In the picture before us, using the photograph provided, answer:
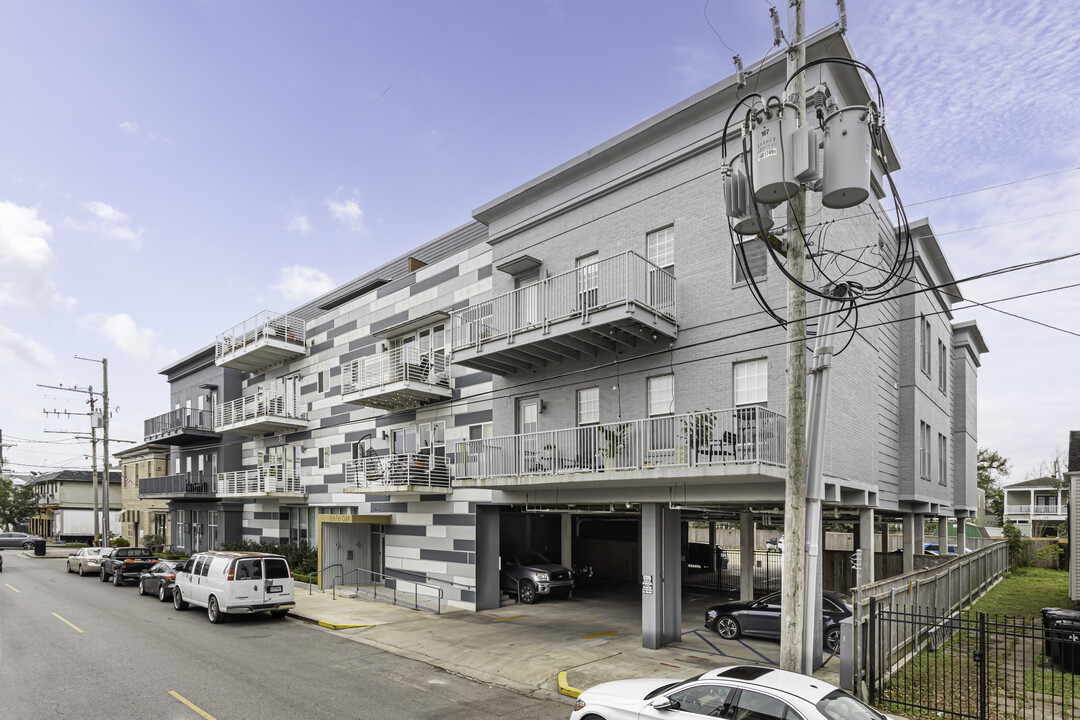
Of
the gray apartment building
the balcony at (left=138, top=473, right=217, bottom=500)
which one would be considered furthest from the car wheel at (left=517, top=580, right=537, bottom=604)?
A: the balcony at (left=138, top=473, right=217, bottom=500)

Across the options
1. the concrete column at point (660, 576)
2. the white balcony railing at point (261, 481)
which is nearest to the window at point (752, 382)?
the concrete column at point (660, 576)

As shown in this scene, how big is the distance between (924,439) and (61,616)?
2783cm

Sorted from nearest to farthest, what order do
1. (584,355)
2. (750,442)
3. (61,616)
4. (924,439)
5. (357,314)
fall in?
(750,442) → (584,355) → (61,616) → (924,439) → (357,314)

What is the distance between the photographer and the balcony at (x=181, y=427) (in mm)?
36844

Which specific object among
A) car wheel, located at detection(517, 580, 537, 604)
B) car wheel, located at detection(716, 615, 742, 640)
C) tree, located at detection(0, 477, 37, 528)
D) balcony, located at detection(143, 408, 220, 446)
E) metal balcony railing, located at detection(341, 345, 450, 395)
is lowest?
tree, located at detection(0, 477, 37, 528)

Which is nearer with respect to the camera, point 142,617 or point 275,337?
point 142,617

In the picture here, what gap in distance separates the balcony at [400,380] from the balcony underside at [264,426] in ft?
18.8

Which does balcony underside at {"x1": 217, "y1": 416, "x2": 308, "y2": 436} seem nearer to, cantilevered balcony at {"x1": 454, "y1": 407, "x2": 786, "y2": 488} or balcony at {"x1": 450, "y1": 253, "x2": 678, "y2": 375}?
balcony at {"x1": 450, "y1": 253, "x2": 678, "y2": 375}

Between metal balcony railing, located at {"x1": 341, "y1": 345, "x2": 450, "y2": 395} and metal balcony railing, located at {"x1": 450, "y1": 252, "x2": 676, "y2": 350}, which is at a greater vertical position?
metal balcony railing, located at {"x1": 450, "y1": 252, "x2": 676, "y2": 350}

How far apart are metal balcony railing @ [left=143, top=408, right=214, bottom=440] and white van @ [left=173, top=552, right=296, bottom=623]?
745 inches

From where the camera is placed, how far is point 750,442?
13.0 metres

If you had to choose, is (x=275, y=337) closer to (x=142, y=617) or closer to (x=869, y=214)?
(x=142, y=617)

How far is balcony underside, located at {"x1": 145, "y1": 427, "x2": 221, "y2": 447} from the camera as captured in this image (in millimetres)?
36656

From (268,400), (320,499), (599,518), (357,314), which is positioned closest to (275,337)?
(268,400)
